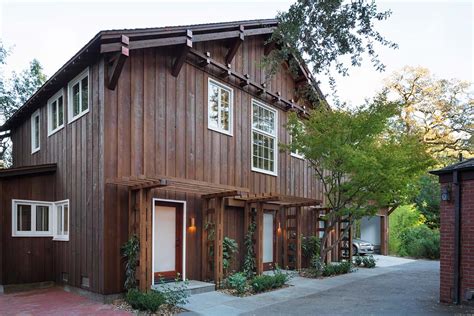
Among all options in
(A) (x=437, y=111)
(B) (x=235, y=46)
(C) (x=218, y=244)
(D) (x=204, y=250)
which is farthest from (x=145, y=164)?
(A) (x=437, y=111)

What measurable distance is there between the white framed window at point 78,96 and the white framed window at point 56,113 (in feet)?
2.14

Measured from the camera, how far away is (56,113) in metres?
11.1

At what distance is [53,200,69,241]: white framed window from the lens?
9.87 m

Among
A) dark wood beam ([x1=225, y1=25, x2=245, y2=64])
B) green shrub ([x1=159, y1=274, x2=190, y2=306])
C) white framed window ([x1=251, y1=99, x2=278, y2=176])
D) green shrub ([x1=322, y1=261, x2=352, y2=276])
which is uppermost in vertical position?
dark wood beam ([x1=225, y1=25, x2=245, y2=64])

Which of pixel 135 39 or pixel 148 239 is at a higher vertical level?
pixel 135 39

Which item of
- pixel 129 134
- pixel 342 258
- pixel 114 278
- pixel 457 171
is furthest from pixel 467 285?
pixel 342 258

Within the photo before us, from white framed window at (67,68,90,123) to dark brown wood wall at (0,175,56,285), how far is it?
208cm

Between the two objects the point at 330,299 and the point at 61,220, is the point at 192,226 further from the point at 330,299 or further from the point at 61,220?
the point at 330,299

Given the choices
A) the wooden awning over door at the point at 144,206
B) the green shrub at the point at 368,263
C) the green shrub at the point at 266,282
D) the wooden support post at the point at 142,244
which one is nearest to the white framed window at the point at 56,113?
the wooden awning over door at the point at 144,206

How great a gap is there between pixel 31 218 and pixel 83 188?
2.22 meters

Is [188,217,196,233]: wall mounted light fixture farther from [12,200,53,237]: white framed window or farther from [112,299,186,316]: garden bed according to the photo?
[12,200,53,237]: white framed window

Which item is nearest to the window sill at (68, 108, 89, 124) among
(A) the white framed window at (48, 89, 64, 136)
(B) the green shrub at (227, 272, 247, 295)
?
(A) the white framed window at (48, 89, 64, 136)

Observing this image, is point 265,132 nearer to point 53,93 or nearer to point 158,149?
point 158,149

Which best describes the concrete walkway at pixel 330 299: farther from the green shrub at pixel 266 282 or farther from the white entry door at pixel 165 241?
the white entry door at pixel 165 241
